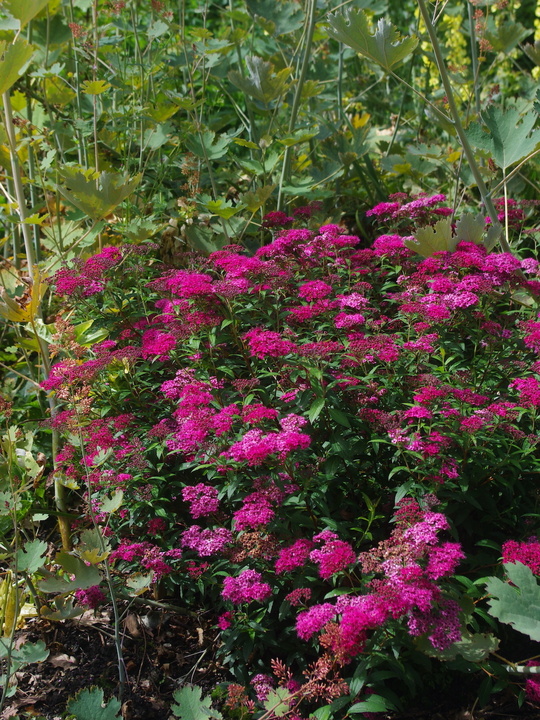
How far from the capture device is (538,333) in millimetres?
1964

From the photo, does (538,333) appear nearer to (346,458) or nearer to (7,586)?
(346,458)

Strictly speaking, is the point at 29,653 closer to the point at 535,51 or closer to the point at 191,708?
the point at 191,708

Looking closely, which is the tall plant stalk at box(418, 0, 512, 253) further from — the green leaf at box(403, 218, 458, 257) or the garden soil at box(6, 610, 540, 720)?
the garden soil at box(6, 610, 540, 720)

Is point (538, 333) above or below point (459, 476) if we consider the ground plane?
above

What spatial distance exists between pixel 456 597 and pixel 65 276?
5.03 ft

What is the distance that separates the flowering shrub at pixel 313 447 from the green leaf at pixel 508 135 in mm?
481

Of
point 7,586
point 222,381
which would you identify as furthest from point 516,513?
point 7,586

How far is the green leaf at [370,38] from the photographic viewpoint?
94.3 inches

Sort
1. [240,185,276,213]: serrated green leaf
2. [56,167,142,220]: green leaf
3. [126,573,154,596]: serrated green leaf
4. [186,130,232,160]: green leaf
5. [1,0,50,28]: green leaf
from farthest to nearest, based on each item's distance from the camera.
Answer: [186,130,232,160]: green leaf
[240,185,276,213]: serrated green leaf
[56,167,142,220]: green leaf
[1,0,50,28]: green leaf
[126,573,154,596]: serrated green leaf

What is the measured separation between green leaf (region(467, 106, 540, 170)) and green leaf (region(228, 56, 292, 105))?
83cm

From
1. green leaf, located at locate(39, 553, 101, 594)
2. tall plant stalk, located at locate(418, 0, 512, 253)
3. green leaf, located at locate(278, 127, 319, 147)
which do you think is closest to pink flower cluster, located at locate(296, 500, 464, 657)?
green leaf, located at locate(39, 553, 101, 594)

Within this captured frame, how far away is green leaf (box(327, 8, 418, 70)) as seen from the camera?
2.39m

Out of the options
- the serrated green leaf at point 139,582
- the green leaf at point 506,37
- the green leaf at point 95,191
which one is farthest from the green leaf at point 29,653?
the green leaf at point 506,37

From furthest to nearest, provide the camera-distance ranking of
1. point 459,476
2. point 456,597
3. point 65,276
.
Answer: point 65,276
point 459,476
point 456,597
